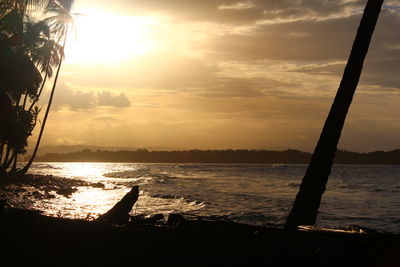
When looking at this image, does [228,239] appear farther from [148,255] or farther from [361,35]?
[361,35]

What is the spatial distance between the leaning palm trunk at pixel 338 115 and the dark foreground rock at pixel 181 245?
2.59 m

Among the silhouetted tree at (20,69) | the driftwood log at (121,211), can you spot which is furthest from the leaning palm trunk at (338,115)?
the silhouetted tree at (20,69)

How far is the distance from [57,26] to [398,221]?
33.0 m

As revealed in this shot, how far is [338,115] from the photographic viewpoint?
919 cm

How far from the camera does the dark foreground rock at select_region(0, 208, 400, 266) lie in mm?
5598

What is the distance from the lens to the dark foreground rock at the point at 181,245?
5598mm

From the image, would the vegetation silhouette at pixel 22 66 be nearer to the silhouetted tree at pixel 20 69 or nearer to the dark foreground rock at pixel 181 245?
the silhouetted tree at pixel 20 69

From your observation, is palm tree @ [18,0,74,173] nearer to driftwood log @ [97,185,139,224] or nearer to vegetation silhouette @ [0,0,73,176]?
vegetation silhouette @ [0,0,73,176]

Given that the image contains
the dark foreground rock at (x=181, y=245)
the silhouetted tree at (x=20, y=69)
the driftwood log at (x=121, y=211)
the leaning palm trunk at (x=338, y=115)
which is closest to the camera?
the dark foreground rock at (x=181, y=245)

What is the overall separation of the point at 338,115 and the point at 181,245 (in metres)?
4.73

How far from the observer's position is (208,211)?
31422 millimetres

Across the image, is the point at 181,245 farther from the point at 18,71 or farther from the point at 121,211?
the point at 18,71

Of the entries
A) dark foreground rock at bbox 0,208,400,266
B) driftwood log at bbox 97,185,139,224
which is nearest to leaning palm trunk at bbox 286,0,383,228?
dark foreground rock at bbox 0,208,400,266

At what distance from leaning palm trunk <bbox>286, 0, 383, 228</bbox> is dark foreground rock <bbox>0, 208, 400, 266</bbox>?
8.49 ft
